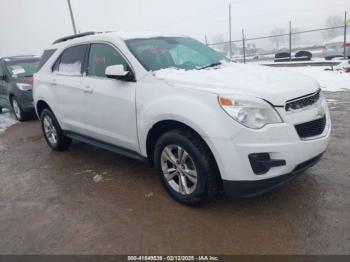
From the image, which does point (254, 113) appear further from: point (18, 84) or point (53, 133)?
point (18, 84)

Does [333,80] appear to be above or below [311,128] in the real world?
below

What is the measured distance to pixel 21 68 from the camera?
9.95m

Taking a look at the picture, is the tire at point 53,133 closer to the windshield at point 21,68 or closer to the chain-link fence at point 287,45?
the windshield at point 21,68

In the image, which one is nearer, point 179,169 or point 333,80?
point 179,169

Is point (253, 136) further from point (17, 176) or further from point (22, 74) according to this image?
point (22, 74)

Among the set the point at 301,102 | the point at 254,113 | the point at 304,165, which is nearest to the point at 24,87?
the point at 254,113

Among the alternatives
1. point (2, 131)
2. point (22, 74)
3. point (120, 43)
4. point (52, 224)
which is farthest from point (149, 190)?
point (22, 74)

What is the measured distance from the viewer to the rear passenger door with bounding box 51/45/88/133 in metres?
4.81

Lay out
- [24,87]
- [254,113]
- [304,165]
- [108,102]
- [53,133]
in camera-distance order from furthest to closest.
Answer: [24,87]
[53,133]
[108,102]
[304,165]
[254,113]

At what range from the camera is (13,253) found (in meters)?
3.10

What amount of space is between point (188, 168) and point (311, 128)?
124 cm

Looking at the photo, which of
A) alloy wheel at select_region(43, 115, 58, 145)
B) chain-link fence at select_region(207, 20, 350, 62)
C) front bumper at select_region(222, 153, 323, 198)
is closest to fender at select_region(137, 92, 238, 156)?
front bumper at select_region(222, 153, 323, 198)

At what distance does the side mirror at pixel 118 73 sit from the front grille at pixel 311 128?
74.4 inches

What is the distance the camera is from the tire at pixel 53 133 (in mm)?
5719
